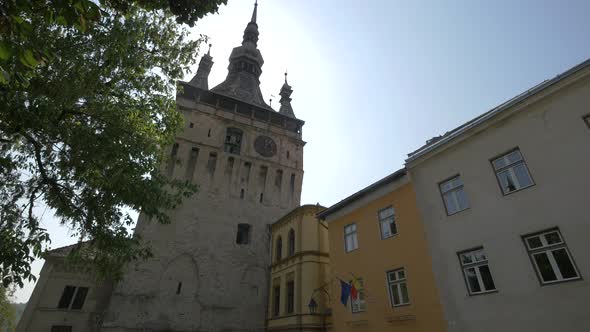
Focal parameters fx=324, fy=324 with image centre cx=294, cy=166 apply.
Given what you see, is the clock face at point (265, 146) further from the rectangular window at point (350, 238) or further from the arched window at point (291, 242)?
the rectangular window at point (350, 238)

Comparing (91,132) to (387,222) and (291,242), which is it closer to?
(387,222)

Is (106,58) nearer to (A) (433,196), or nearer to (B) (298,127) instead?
(A) (433,196)

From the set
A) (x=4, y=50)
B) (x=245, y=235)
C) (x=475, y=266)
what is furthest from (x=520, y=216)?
(x=245, y=235)

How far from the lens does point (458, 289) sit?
1036 cm

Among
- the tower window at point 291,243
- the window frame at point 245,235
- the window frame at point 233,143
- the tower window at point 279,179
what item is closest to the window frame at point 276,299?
the tower window at point 291,243

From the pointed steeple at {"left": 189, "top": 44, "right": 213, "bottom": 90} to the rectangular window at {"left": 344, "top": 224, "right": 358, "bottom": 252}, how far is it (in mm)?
23974

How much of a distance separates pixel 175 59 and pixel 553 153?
12482 mm

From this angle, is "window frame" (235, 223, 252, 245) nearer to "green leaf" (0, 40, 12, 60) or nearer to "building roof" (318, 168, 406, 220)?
"building roof" (318, 168, 406, 220)

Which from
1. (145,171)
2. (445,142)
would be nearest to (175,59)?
(145,171)

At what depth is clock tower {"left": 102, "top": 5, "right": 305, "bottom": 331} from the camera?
74.9ft

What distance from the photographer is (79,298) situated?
894 inches

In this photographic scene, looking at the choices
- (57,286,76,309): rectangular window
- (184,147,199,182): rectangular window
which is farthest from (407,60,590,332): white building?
(57,286,76,309): rectangular window

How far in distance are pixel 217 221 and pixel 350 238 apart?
14358 millimetres

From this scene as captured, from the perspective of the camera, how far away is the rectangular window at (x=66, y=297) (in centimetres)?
2206
